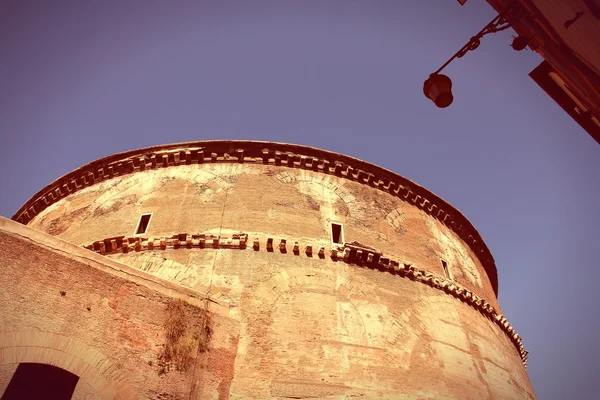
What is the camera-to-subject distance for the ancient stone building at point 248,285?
5.37m

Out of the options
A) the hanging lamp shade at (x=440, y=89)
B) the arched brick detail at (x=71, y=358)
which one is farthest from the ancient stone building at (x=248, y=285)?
the hanging lamp shade at (x=440, y=89)

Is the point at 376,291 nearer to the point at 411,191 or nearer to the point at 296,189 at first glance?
the point at 296,189

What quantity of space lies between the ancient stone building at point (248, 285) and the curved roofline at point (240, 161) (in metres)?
0.04

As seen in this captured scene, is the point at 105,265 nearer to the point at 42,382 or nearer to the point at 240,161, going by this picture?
the point at 42,382

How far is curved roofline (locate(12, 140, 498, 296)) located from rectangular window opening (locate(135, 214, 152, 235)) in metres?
1.57

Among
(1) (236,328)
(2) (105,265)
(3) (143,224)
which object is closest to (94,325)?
(2) (105,265)

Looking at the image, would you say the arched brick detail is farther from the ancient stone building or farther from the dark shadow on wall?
the dark shadow on wall

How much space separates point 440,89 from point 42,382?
6.80m

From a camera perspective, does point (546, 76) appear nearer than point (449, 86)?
No

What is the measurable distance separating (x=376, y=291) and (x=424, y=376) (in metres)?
1.73

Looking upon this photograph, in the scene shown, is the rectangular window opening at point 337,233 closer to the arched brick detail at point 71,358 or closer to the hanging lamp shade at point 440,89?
the hanging lamp shade at point 440,89

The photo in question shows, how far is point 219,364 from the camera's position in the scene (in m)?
6.22

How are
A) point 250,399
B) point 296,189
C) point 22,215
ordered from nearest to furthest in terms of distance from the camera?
point 250,399, point 296,189, point 22,215

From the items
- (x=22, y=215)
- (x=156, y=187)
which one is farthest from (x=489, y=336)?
(x=22, y=215)
